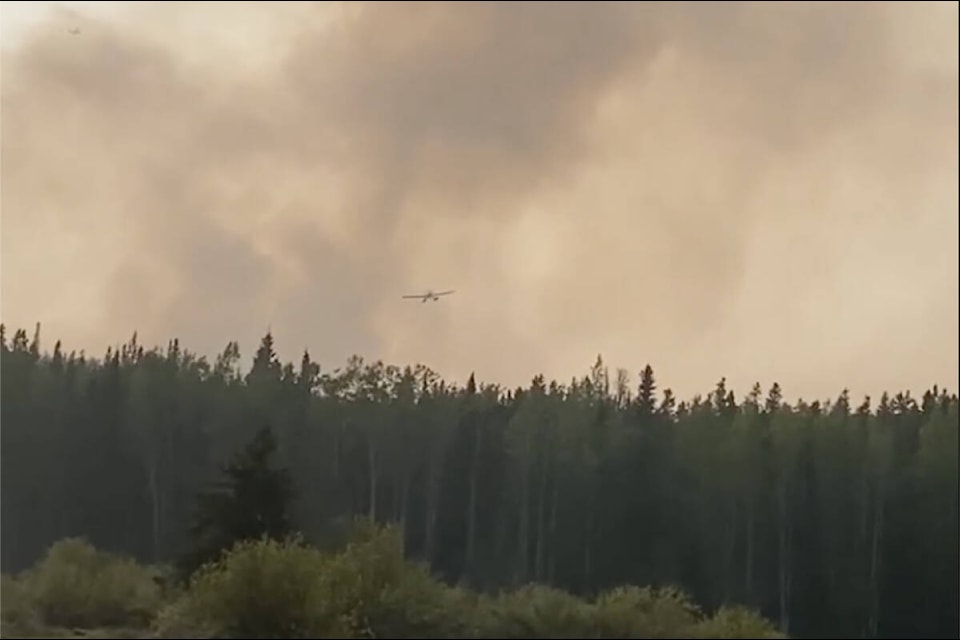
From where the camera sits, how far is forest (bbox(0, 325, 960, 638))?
4509 centimetres

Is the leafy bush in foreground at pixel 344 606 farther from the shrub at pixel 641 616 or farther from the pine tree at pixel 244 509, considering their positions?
the pine tree at pixel 244 509

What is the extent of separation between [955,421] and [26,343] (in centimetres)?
3186

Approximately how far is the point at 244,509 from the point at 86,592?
9.98ft

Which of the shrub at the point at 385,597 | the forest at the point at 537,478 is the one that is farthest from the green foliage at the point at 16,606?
the forest at the point at 537,478

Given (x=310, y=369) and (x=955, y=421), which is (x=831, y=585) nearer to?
(x=955, y=421)

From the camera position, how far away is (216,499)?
84.4 feet

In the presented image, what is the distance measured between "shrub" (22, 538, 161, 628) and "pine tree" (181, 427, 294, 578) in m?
1.02

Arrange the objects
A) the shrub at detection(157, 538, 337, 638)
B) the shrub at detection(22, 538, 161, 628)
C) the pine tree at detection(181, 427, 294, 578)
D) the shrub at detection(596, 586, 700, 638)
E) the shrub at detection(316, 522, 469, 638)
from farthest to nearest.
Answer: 1. the pine tree at detection(181, 427, 294, 578)
2. the shrub at detection(22, 538, 161, 628)
3. the shrub at detection(596, 586, 700, 638)
4. the shrub at detection(316, 522, 469, 638)
5. the shrub at detection(157, 538, 337, 638)

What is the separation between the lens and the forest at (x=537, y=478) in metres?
45.1

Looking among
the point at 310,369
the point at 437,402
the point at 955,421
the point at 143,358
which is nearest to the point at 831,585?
the point at 955,421

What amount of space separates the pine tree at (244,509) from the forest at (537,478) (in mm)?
15927

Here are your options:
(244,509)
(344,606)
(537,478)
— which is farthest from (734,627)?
(537,478)

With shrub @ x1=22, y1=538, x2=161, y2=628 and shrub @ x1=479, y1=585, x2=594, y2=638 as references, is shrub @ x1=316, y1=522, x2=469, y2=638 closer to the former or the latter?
shrub @ x1=479, y1=585, x2=594, y2=638

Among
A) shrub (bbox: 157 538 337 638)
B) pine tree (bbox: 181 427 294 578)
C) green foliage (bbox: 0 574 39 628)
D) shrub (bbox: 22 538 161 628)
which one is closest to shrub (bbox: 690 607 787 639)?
shrub (bbox: 157 538 337 638)
